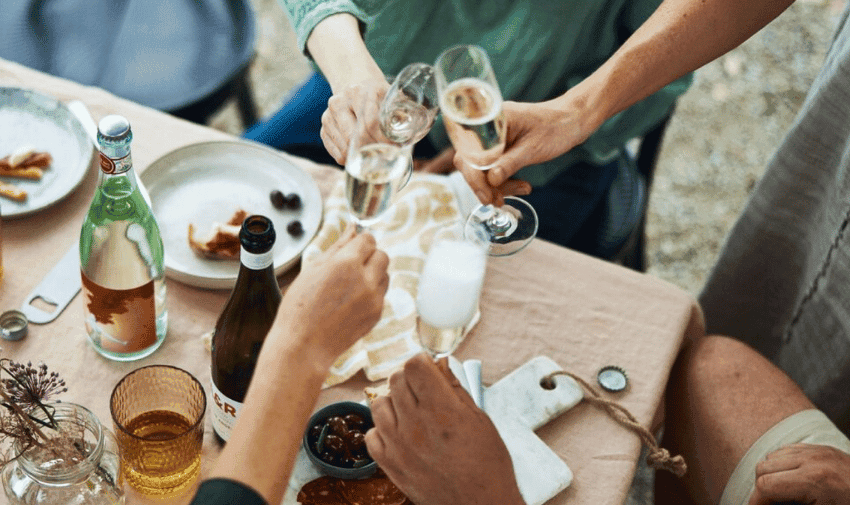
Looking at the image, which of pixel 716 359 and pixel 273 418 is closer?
pixel 273 418

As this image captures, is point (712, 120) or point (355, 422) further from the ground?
point (355, 422)

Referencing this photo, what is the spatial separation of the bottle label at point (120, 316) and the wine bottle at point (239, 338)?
0.10m

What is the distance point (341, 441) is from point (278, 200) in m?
0.45

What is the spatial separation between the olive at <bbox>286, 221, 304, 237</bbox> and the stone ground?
1519 mm

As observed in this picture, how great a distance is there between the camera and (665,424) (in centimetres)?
150

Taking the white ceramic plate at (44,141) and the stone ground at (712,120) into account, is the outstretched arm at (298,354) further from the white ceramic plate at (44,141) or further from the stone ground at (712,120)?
the stone ground at (712,120)

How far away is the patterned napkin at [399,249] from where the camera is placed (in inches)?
45.7

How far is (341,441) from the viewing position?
1.00 metres

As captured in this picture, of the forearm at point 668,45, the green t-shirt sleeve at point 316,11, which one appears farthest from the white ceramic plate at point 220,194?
the forearm at point 668,45

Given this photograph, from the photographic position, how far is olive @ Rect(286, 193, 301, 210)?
1318 mm

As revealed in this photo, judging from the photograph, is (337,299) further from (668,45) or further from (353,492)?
(668,45)

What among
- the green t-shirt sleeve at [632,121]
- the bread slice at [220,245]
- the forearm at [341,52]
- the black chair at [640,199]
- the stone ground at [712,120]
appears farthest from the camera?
the stone ground at [712,120]

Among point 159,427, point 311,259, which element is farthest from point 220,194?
point 159,427

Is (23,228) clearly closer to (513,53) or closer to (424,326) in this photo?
(424,326)
